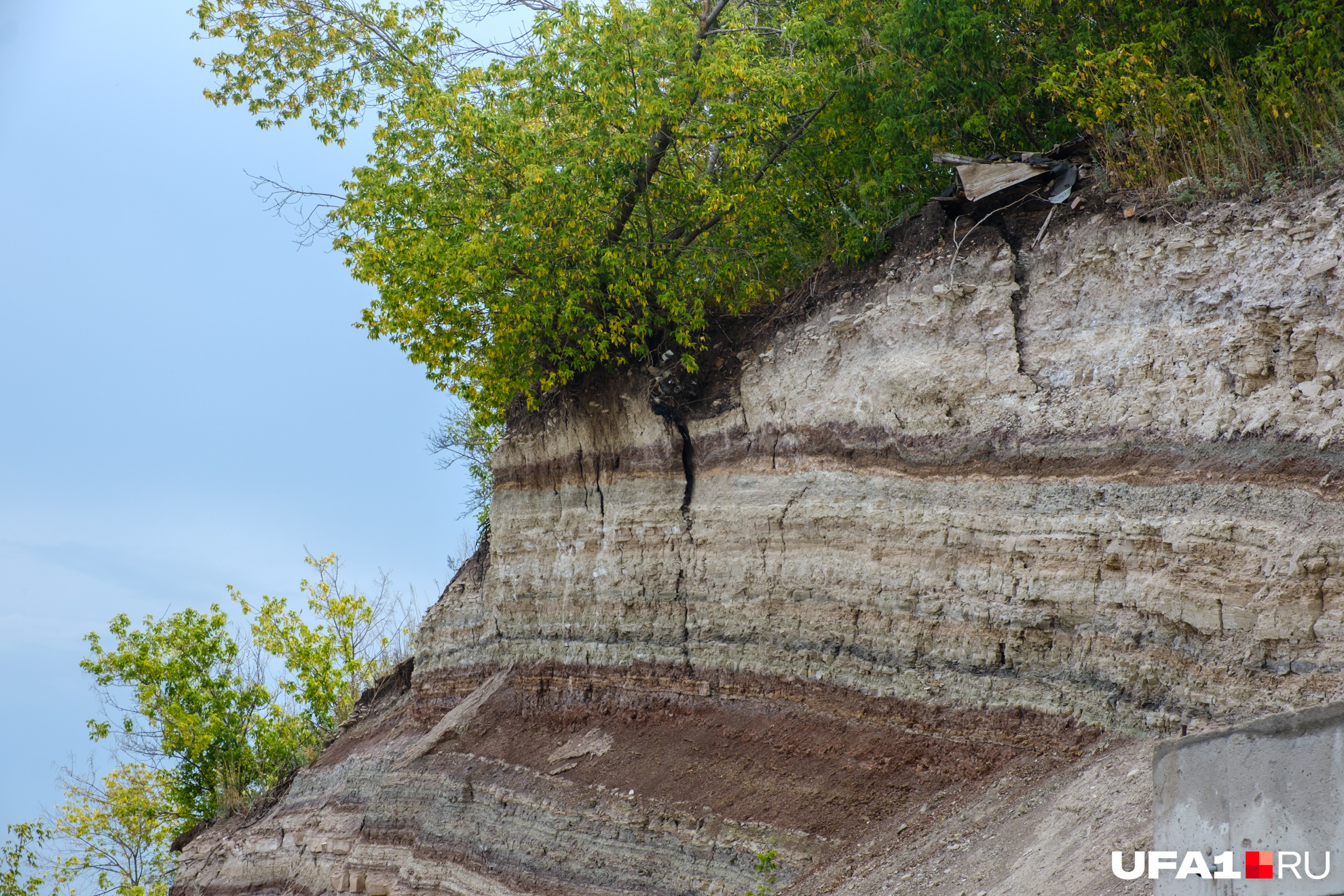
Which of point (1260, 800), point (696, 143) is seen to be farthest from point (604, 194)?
point (1260, 800)

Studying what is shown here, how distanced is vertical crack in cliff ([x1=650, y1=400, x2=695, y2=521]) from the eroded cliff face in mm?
32

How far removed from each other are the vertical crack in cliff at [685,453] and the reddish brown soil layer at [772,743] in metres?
1.75

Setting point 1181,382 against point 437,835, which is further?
point 437,835

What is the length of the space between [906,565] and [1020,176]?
3.64 metres

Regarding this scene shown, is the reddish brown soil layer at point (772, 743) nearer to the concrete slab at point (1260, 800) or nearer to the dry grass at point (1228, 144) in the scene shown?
the concrete slab at point (1260, 800)

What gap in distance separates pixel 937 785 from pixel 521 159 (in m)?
7.27

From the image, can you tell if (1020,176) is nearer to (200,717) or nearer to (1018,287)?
(1018,287)

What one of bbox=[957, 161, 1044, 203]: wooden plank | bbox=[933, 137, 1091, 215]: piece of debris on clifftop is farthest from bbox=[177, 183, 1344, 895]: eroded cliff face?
bbox=[957, 161, 1044, 203]: wooden plank

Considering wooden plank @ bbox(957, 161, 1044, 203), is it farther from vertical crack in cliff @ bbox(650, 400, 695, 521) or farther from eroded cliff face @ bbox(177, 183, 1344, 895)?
vertical crack in cliff @ bbox(650, 400, 695, 521)

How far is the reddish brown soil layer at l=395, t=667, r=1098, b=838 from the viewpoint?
8156 mm

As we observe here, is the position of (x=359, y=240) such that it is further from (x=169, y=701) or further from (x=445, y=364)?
(x=169, y=701)

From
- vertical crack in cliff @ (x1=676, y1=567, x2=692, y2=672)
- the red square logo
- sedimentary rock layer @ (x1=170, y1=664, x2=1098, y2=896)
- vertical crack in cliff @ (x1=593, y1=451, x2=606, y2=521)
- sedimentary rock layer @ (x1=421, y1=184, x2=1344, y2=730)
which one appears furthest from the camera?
vertical crack in cliff @ (x1=593, y1=451, x2=606, y2=521)

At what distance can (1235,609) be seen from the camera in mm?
6863

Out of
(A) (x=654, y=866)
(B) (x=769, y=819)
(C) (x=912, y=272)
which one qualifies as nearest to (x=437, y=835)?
(A) (x=654, y=866)
